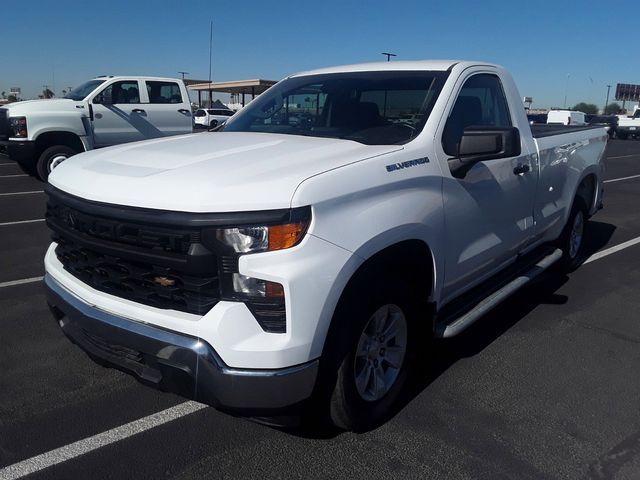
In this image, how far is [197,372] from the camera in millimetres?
Answer: 2383

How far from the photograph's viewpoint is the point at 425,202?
3078 millimetres

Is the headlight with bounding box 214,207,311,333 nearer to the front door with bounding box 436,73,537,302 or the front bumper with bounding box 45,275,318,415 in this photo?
the front bumper with bounding box 45,275,318,415

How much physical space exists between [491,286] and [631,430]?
4.24 ft

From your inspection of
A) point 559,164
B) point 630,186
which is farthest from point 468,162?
point 630,186

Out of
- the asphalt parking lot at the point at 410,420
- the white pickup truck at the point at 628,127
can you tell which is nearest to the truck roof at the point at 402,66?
the asphalt parking lot at the point at 410,420

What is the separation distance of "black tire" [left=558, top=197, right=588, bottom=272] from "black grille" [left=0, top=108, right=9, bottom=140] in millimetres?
10273

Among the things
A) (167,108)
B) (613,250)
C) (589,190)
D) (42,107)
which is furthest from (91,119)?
(613,250)

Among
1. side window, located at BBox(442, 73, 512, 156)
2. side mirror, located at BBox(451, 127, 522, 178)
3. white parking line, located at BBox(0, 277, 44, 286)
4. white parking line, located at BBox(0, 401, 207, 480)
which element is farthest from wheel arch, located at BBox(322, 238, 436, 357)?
white parking line, located at BBox(0, 277, 44, 286)

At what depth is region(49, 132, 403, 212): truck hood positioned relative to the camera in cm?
239

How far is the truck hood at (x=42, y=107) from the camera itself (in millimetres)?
10844

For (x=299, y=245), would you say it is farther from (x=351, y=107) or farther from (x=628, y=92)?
(x=628, y=92)

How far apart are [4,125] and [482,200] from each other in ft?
34.8

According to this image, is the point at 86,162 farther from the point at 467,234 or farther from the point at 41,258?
the point at 41,258

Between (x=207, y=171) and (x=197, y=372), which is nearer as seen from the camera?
(x=197, y=372)
